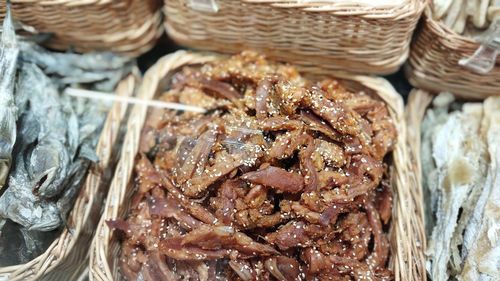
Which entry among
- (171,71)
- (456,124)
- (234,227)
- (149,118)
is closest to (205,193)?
(234,227)

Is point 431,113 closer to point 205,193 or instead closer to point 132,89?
point 205,193

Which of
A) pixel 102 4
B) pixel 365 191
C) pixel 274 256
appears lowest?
pixel 274 256

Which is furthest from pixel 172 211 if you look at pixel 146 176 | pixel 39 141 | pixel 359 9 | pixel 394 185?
pixel 359 9

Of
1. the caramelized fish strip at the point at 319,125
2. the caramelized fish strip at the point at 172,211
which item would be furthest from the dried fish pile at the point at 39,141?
the caramelized fish strip at the point at 319,125

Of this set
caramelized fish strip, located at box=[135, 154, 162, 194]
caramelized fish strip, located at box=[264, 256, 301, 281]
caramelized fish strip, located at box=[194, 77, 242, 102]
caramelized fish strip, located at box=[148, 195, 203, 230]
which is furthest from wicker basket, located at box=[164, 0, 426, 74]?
caramelized fish strip, located at box=[264, 256, 301, 281]

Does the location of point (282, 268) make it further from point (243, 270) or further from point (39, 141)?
point (39, 141)

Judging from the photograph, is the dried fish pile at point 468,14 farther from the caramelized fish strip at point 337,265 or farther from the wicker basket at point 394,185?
the caramelized fish strip at point 337,265

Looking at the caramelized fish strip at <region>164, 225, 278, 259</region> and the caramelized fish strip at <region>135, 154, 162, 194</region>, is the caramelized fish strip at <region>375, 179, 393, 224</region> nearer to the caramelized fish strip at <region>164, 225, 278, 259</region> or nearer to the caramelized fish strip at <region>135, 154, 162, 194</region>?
the caramelized fish strip at <region>164, 225, 278, 259</region>
